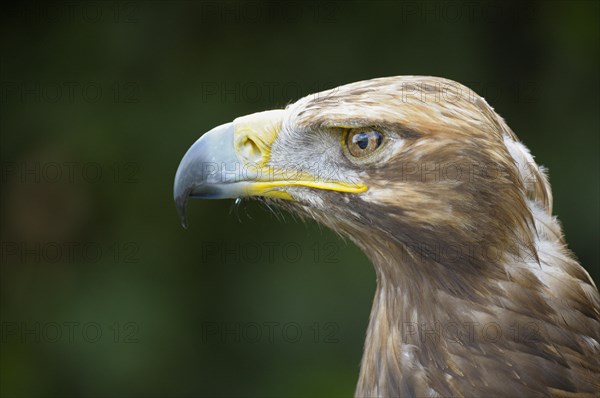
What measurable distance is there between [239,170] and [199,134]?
7.58ft

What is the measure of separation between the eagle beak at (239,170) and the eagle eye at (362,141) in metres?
0.21

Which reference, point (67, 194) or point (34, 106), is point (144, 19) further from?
point (67, 194)

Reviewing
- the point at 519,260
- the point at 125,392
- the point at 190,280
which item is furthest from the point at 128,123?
the point at 519,260

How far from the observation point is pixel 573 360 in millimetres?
2559

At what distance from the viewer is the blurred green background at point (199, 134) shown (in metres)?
5.12

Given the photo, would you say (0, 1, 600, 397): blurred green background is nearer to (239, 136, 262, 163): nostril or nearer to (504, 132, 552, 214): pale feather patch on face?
(239, 136, 262, 163): nostril

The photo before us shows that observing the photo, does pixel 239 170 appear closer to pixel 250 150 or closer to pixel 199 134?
pixel 250 150

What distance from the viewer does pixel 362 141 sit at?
102 inches
